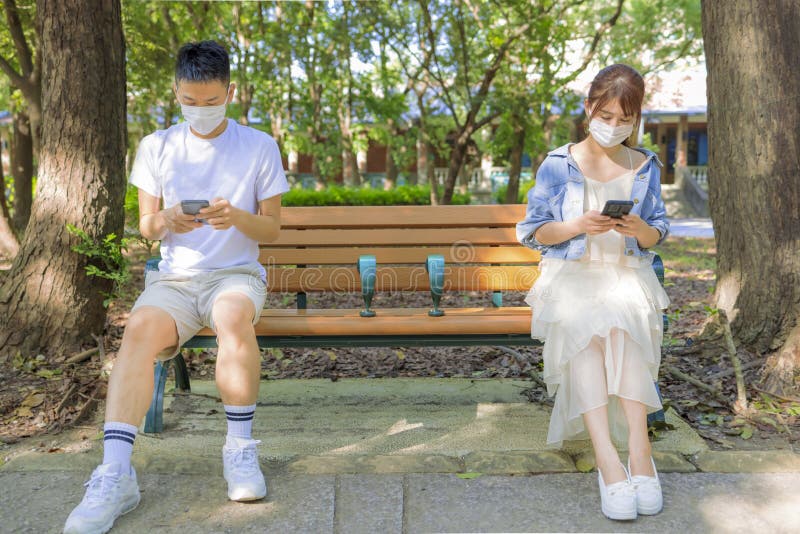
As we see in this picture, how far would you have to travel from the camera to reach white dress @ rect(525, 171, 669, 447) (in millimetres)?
2738

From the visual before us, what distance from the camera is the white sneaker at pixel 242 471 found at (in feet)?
8.62

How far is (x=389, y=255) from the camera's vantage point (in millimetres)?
3916

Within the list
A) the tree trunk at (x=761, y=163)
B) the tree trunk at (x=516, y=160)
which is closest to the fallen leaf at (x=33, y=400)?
the tree trunk at (x=761, y=163)

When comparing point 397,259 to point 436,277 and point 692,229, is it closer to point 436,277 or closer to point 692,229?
point 436,277

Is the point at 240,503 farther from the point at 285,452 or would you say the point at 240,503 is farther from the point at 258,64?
the point at 258,64

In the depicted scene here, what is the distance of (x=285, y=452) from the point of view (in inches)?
124

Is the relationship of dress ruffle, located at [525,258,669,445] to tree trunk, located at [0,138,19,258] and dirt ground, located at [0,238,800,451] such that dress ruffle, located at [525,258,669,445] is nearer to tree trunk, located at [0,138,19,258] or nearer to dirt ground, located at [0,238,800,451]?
dirt ground, located at [0,238,800,451]

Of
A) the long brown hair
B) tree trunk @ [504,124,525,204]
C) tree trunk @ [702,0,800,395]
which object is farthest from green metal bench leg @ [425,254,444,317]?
tree trunk @ [504,124,525,204]

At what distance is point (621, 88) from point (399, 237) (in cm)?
156

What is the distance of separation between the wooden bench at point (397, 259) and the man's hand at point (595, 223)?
0.73 meters

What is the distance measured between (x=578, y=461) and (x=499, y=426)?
551 millimetres

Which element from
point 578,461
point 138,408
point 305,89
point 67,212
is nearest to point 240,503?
point 138,408

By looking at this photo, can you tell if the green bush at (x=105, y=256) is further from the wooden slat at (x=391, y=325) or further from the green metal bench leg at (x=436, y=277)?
the green metal bench leg at (x=436, y=277)

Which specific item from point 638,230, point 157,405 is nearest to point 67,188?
point 157,405
